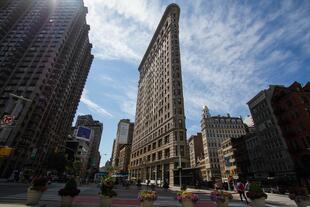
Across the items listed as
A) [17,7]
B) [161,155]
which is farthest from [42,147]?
[17,7]

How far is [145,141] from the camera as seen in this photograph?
73562 mm

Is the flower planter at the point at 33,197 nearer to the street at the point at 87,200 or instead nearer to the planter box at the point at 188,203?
the street at the point at 87,200

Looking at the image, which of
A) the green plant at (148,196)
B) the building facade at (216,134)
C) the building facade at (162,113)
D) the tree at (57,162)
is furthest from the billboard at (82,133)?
the building facade at (216,134)

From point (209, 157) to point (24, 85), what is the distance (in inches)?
3643

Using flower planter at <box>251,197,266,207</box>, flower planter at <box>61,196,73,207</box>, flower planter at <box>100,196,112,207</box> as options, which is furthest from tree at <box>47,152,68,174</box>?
flower planter at <box>251,197,266,207</box>

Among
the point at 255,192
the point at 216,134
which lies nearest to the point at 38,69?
the point at 255,192

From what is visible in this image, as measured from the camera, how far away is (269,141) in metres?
55.9

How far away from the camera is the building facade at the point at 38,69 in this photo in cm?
6278

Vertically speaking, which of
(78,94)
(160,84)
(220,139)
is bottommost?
Answer: (220,139)

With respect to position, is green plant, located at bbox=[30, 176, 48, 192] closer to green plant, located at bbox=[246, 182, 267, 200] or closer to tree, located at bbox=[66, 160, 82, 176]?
green plant, located at bbox=[246, 182, 267, 200]

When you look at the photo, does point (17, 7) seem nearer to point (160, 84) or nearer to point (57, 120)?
point (57, 120)

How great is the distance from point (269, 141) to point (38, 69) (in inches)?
3382

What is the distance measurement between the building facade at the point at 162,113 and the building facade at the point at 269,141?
25668 millimetres

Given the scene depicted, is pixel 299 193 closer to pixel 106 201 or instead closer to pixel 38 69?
pixel 106 201
